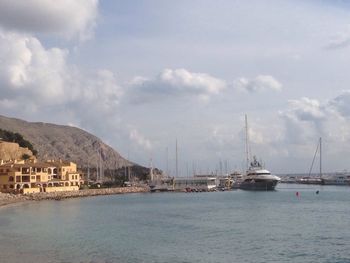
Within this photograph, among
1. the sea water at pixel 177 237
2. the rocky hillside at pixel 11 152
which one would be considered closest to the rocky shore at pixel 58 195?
the rocky hillside at pixel 11 152

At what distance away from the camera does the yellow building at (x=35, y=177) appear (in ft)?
364

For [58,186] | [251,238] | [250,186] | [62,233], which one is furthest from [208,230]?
[250,186]

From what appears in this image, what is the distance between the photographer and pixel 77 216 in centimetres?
6456

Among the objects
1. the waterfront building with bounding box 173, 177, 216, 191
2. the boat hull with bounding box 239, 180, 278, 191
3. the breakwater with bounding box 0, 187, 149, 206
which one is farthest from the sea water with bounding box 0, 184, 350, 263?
the waterfront building with bounding box 173, 177, 216, 191

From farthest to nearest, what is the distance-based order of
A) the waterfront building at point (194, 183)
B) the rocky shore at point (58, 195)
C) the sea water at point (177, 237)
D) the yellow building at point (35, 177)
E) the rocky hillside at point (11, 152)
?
the waterfront building at point (194, 183) < the rocky hillside at point (11, 152) < the yellow building at point (35, 177) < the rocky shore at point (58, 195) < the sea water at point (177, 237)

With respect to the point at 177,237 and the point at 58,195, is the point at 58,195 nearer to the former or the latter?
the point at 58,195

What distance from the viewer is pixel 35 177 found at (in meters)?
115

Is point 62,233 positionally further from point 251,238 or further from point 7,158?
point 7,158

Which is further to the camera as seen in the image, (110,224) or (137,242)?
(110,224)

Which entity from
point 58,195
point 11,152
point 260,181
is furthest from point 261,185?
point 11,152

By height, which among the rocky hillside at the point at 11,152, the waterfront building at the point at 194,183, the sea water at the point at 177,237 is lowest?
the sea water at the point at 177,237

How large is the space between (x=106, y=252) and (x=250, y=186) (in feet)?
356

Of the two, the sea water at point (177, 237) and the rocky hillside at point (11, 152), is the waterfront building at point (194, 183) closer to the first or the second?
the rocky hillside at point (11, 152)

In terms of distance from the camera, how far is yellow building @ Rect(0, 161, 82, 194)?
111000 millimetres
